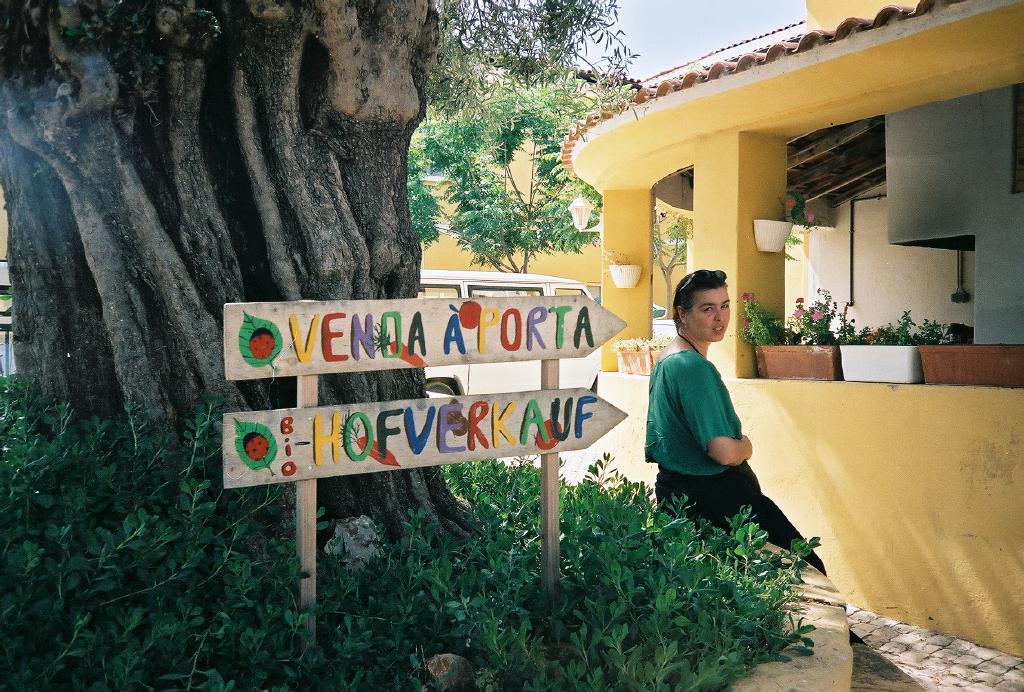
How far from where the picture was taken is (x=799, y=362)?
5969 mm

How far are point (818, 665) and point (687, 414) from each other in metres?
1.09

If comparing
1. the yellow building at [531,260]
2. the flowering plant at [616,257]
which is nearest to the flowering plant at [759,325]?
the flowering plant at [616,257]

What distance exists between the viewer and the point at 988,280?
728cm

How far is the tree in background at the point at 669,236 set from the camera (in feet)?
57.6

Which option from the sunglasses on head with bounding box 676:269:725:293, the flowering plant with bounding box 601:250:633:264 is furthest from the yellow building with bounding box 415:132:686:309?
the sunglasses on head with bounding box 676:269:725:293

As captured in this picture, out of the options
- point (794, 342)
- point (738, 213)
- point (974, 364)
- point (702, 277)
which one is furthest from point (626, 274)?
point (702, 277)

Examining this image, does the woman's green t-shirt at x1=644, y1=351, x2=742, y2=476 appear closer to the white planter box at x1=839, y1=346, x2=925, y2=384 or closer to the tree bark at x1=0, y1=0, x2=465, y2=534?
the tree bark at x1=0, y1=0, x2=465, y2=534

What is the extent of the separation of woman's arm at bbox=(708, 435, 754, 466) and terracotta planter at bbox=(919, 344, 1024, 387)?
2.45 m

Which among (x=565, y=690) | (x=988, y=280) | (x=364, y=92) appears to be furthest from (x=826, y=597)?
(x=988, y=280)

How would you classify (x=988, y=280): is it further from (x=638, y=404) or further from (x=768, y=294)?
(x=638, y=404)

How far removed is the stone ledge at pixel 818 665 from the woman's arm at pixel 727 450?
58 cm

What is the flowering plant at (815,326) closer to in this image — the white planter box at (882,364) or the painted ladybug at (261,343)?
the white planter box at (882,364)

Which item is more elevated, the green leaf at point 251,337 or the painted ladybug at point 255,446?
the green leaf at point 251,337

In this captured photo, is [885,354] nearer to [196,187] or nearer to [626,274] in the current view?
[626,274]
